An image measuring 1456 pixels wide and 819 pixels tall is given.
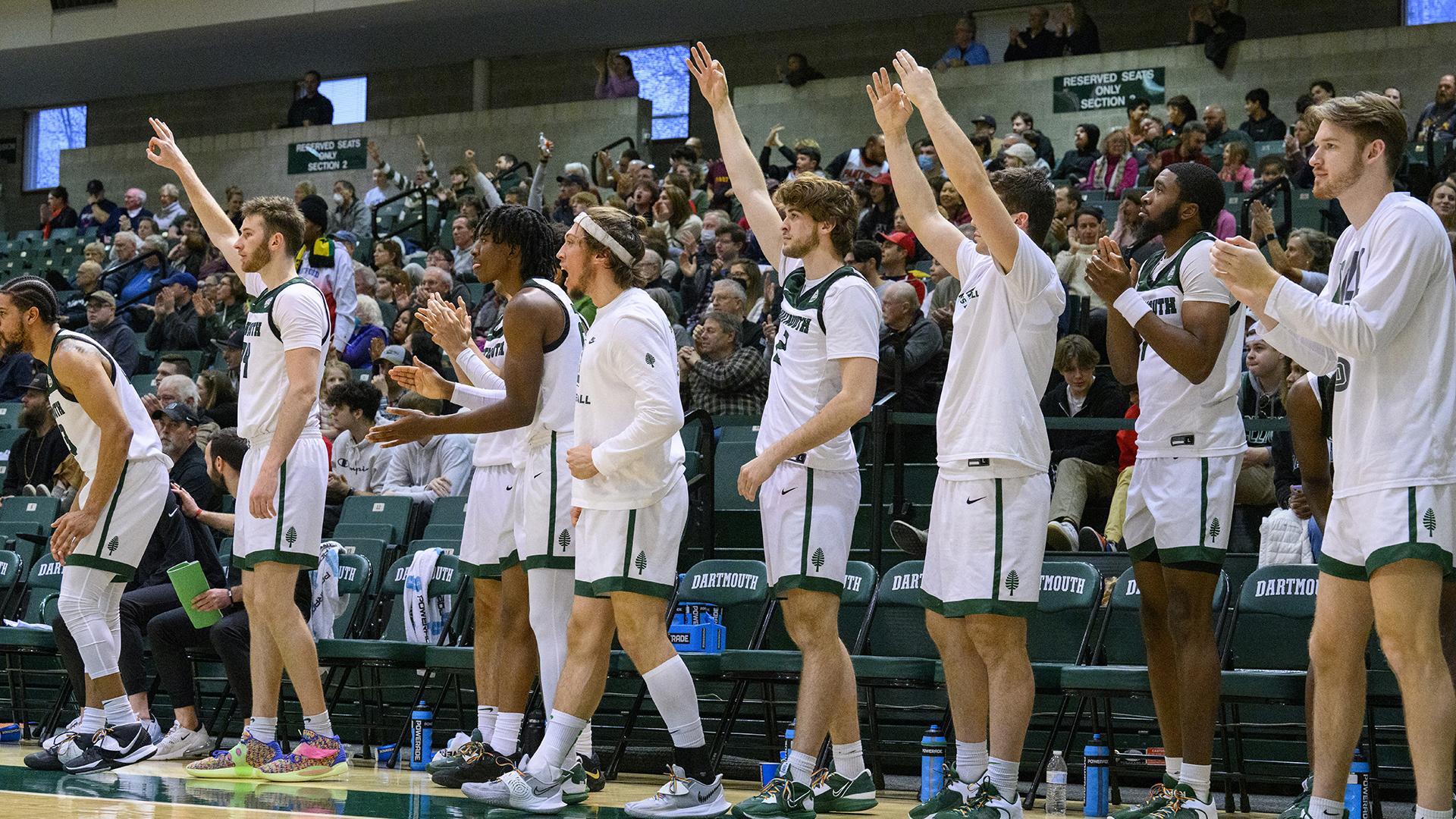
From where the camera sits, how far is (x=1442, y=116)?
41.8 ft

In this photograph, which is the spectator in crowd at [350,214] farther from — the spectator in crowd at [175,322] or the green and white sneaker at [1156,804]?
the green and white sneaker at [1156,804]

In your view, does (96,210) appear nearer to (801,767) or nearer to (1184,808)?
(801,767)

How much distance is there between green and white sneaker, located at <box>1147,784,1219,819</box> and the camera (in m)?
4.53

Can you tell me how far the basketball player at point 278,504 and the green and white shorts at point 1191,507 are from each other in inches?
121

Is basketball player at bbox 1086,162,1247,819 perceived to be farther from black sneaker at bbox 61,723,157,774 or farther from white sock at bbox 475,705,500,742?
black sneaker at bbox 61,723,157,774

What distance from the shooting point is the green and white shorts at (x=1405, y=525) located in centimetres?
377

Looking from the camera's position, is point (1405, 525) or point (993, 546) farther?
point (993, 546)

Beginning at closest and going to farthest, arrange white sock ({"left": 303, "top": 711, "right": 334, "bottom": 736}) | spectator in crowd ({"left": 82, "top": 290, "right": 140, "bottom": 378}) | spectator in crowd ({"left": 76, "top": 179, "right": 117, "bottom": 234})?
white sock ({"left": 303, "top": 711, "right": 334, "bottom": 736}) < spectator in crowd ({"left": 82, "top": 290, "right": 140, "bottom": 378}) < spectator in crowd ({"left": 76, "top": 179, "right": 117, "bottom": 234})

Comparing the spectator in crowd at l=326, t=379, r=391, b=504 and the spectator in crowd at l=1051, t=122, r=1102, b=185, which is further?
the spectator in crowd at l=1051, t=122, r=1102, b=185

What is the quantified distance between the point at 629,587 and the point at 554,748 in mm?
561

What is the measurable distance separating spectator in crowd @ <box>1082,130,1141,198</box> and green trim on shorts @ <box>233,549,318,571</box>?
8.95m

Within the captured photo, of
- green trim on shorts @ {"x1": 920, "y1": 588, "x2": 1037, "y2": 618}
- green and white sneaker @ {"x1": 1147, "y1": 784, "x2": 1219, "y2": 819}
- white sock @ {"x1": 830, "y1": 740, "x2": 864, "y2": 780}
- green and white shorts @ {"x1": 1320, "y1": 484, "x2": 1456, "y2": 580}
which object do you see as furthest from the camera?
white sock @ {"x1": 830, "y1": 740, "x2": 864, "y2": 780}

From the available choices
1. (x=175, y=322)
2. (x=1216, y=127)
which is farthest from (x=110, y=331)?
(x=1216, y=127)

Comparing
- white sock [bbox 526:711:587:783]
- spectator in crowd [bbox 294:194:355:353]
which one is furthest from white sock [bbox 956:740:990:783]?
spectator in crowd [bbox 294:194:355:353]
